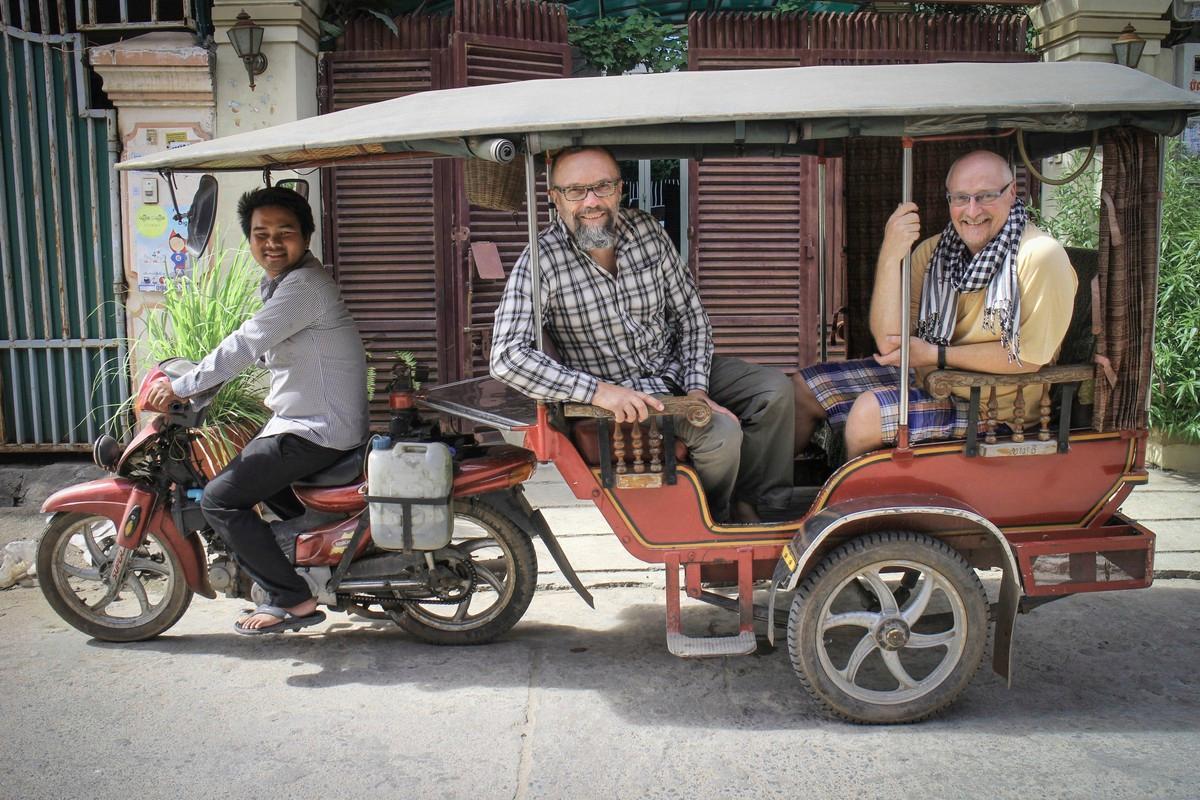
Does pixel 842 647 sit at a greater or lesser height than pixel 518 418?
lesser

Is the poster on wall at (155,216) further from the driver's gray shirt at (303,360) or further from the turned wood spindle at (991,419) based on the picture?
the turned wood spindle at (991,419)

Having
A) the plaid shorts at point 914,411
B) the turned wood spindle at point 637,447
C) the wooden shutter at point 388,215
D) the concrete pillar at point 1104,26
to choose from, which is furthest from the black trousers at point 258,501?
the concrete pillar at point 1104,26

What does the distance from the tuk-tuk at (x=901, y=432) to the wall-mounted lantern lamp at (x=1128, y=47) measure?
12.2ft

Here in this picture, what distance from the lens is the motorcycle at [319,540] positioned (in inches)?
151

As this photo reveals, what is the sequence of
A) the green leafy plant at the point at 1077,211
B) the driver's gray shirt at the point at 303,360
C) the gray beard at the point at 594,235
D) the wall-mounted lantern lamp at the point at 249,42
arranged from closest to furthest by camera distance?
the gray beard at the point at 594,235, the driver's gray shirt at the point at 303,360, the wall-mounted lantern lamp at the point at 249,42, the green leafy plant at the point at 1077,211

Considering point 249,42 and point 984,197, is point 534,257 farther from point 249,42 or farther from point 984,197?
point 249,42

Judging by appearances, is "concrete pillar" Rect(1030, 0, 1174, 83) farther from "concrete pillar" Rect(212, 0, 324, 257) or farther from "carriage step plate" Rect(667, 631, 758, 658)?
"carriage step plate" Rect(667, 631, 758, 658)

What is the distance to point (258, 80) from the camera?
239 inches

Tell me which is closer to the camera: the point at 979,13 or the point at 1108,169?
the point at 1108,169

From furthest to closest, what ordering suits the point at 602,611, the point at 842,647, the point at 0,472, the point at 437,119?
the point at 0,472, the point at 602,611, the point at 842,647, the point at 437,119

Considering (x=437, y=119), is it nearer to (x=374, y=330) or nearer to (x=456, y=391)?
(x=456, y=391)

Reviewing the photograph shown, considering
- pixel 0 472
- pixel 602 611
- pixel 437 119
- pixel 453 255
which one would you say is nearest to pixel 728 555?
pixel 602 611

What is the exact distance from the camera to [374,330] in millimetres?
6617

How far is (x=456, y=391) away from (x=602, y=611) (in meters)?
1.16
